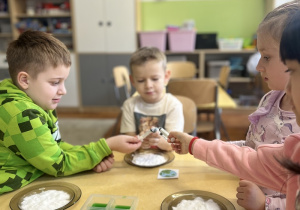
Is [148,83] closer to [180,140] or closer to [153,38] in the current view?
[180,140]

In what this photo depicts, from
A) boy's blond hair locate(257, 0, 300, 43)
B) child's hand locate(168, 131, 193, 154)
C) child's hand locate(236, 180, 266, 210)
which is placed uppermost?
boy's blond hair locate(257, 0, 300, 43)

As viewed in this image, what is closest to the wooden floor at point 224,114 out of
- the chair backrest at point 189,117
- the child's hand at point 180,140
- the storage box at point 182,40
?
the storage box at point 182,40

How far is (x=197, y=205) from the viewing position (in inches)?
32.1

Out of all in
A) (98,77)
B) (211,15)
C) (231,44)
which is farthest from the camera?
(211,15)

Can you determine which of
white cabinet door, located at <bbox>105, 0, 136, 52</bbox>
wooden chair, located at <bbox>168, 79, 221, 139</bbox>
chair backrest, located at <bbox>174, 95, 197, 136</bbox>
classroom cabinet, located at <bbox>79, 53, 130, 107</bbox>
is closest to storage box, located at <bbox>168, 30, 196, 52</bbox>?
white cabinet door, located at <bbox>105, 0, 136, 52</bbox>

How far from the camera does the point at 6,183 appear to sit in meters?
0.93

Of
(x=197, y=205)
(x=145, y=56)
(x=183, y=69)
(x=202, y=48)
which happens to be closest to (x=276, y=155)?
(x=197, y=205)

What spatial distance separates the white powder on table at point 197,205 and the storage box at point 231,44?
389 centimetres

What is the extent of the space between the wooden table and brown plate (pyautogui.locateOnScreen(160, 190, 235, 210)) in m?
0.02

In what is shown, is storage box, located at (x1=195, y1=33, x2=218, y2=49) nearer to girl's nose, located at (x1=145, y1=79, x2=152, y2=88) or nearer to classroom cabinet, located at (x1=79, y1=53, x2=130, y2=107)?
classroom cabinet, located at (x1=79, y1=53, x2=130, y2=107)

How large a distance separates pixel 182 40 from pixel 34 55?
141 inches

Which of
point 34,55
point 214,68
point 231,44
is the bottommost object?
point 214,68

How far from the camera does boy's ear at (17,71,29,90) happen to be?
102cm

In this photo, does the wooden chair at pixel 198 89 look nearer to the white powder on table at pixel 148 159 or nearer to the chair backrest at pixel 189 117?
the chair backrest at pixel 189 117
